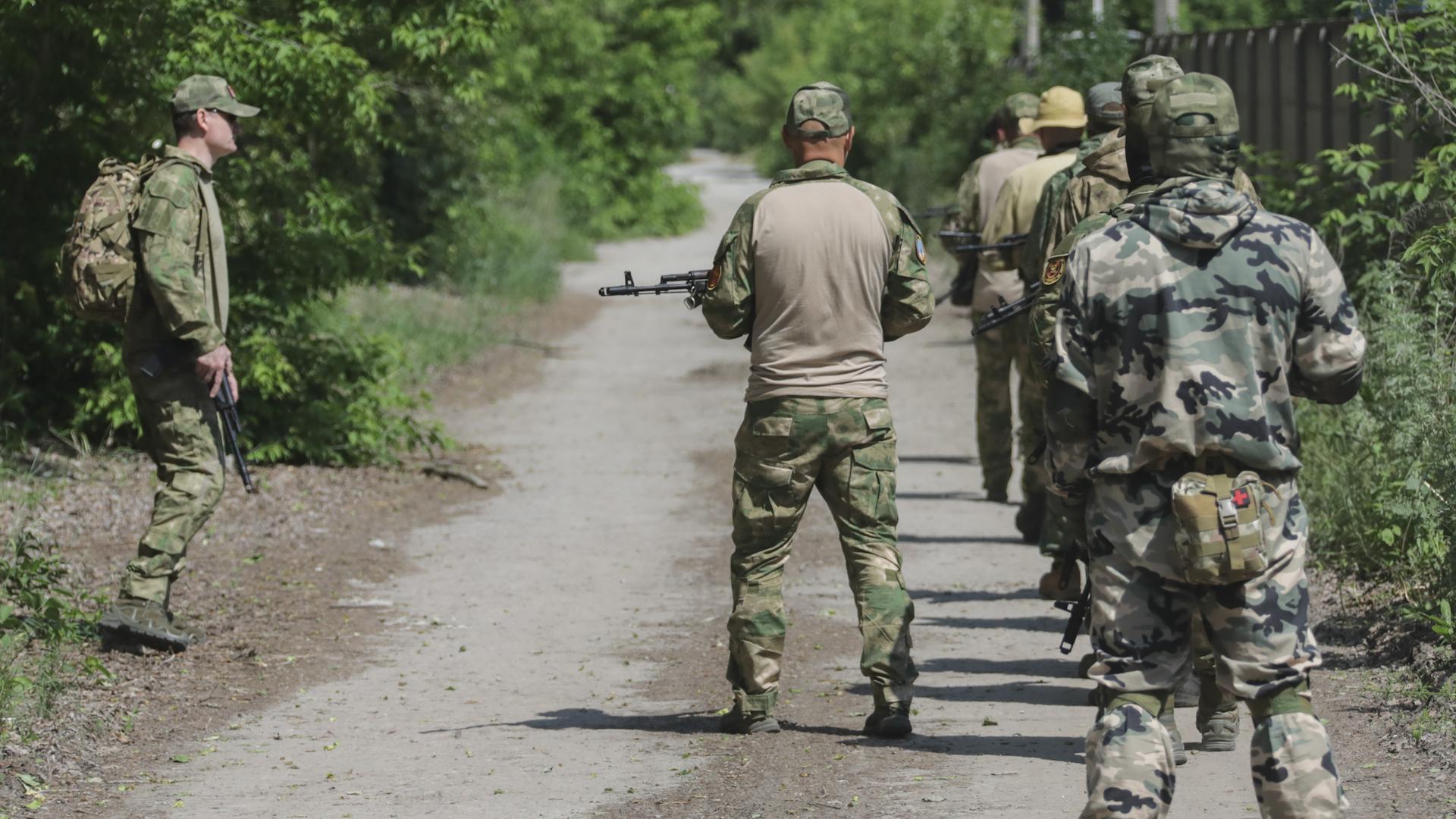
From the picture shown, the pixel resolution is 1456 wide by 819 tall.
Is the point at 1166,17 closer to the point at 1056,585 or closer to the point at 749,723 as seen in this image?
the point at 1056,585

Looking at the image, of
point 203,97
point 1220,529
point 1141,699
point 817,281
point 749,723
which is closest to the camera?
point 1220,529

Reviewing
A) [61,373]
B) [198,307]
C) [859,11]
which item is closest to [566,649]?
[198,307]

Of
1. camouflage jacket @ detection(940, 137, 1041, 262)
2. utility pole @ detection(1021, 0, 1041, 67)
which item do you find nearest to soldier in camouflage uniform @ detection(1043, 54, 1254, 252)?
camouflage jacket @ detection(940, 137, 1041, 262)

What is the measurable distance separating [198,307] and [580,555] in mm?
2873

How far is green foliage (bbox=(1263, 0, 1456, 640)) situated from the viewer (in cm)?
652

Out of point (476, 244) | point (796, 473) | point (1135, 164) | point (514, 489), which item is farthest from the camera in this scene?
point (476, 244)

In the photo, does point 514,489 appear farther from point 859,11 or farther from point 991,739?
point 859,11

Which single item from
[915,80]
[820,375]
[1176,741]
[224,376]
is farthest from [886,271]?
[915,80]

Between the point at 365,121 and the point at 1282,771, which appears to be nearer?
the point at 1282,771

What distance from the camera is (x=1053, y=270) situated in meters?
5.71

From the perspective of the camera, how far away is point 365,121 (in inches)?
398

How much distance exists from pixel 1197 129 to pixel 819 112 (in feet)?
6.04

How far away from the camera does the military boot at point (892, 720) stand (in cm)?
554

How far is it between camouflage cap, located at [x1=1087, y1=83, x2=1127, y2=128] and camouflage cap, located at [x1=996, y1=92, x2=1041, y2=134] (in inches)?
114
